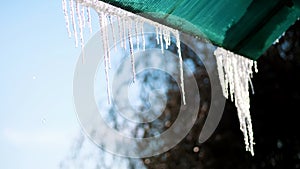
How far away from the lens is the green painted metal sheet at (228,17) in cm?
124

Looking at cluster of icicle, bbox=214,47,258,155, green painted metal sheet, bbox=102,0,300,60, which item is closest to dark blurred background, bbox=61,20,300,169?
cluster of icicle, bbox=214,47,258,155

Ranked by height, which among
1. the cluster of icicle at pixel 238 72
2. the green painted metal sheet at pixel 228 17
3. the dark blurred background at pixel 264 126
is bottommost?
the dark blurred background at pixel 264 126

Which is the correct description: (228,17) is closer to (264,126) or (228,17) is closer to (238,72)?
(238,72)

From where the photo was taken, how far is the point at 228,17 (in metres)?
1.29

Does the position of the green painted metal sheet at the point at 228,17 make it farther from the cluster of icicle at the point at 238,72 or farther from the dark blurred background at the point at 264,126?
the dark blurred background at the point at 264,126

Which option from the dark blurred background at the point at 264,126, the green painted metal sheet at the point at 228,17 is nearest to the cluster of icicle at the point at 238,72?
the green painted metal sheet at the point at 228,17

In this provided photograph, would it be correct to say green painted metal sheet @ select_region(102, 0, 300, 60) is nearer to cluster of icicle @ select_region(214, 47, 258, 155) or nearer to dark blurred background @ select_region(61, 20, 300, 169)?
cluster of icicle @ select_region(214, 47, 258, 155)

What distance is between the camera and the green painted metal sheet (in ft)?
4.07

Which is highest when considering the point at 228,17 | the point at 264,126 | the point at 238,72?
the point at 228,17

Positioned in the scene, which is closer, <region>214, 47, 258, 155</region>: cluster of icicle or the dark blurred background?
<region>214, 47, 258, 155</region>: cluster of icicle

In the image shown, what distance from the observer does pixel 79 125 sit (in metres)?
12.2

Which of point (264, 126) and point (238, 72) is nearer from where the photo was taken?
point (238, 72)

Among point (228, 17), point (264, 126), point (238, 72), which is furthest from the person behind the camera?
point (264, 126)

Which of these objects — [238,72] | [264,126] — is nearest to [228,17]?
[238,72]
